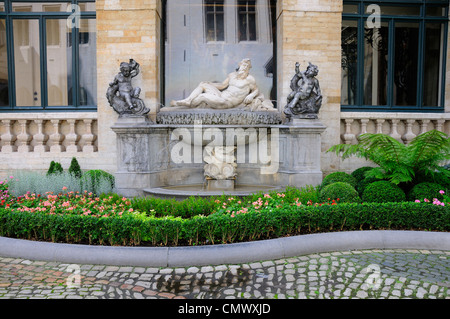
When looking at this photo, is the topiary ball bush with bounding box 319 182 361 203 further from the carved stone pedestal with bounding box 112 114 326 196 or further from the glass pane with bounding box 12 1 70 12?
the glass pane with bounding box 12 1 70 12

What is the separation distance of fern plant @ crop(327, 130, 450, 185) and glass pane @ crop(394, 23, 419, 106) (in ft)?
16.5

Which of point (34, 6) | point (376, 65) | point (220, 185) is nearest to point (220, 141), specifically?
point (220, 185)

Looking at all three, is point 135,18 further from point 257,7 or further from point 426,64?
point 426,64

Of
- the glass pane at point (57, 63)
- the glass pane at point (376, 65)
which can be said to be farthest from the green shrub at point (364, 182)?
the glass pane at point (57, 63)

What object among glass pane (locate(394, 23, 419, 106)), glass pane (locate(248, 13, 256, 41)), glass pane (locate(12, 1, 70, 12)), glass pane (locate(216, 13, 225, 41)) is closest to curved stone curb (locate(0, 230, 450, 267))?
glass pane (locate(394, 23, 419, 106))

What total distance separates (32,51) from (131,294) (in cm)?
1003

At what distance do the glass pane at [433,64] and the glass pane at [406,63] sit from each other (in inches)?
15.5

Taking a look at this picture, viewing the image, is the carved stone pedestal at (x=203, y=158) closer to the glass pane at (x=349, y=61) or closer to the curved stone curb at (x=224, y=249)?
the glass pane at (x=349, y=61)

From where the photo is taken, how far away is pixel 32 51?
37.7ft

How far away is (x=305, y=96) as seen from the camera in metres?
9.34

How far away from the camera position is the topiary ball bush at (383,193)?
670cm

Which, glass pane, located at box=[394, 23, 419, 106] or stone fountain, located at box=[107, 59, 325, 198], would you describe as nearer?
stone fountain, located at box=[107, 59, 325, 198]

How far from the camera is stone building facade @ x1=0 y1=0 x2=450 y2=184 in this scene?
10195 mm
